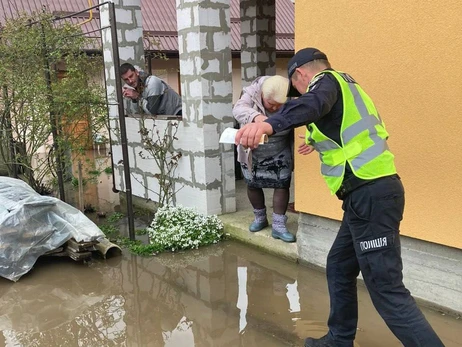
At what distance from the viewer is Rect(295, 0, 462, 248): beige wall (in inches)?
123

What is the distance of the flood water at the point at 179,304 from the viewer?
10.8 ft

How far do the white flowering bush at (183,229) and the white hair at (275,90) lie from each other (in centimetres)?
160

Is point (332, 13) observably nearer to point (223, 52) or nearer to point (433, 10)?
point (433, 10)

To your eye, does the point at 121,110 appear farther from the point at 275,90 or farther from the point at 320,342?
the point at 320,342

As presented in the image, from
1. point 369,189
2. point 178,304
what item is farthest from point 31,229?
point 369,189

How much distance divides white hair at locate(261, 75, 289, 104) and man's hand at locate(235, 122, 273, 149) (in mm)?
1976

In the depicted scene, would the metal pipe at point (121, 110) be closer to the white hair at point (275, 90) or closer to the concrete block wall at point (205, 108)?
the concrete block wall at point (205, 108)

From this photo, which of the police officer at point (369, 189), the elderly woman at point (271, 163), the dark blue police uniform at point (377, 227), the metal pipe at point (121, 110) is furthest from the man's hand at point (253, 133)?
the metal pipe at point (121, 110)

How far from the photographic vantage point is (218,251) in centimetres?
489

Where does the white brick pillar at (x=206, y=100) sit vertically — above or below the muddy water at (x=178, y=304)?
above

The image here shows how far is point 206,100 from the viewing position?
200 inches

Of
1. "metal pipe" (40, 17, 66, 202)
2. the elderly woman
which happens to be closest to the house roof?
"metal pipe" (40, 17, 66, 202)

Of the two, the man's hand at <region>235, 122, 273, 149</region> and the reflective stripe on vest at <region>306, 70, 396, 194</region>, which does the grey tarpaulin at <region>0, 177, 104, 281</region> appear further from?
the reflective stripe on vest at <region>306, 70, 396, 194</region>

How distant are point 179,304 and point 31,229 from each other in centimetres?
170
